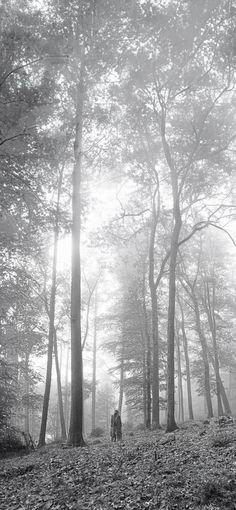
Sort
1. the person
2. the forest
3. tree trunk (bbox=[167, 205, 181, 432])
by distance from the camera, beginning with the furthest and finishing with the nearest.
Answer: the person
tree trunk (bbox=[167, 205, 181, 432])
the forest

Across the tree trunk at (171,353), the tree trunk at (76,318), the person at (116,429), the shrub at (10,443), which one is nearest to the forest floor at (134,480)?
the tree trunk at (76,318)

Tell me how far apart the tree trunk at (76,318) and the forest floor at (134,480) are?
7.29 ft

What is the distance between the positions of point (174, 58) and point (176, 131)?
3356 millimetres

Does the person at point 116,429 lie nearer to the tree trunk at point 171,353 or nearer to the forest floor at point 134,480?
the tree trunk at point 171,353

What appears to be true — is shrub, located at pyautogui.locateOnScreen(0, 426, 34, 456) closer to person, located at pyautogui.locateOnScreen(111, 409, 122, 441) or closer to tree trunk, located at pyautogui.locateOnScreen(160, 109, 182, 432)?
person, located at pyautogui.locateOnScreen(111, 409, 122, 441)

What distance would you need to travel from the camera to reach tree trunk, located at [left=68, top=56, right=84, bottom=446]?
33.7 ft

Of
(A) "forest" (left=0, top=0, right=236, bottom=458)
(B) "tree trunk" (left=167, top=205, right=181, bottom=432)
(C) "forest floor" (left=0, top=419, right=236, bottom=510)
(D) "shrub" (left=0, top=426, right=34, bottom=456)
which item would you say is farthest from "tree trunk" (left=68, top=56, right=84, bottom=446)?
(D) "shrub" (left=0, top=426, right=34, bottom=456)

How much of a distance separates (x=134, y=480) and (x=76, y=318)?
6.30m

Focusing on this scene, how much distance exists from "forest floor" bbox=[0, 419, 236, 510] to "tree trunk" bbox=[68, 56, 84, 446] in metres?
2.22

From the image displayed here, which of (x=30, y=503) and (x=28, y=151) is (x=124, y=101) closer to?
(x=28, y=151)

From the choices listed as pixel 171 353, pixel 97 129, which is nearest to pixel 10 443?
pixel 171 353

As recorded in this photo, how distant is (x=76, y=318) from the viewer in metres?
11.3

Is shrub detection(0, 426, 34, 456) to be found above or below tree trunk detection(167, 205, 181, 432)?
below

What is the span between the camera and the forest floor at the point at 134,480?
14.9ft
